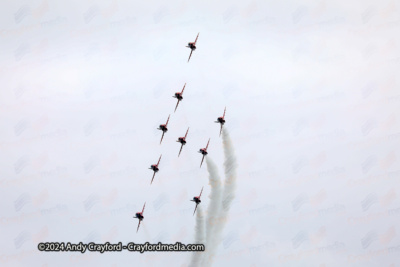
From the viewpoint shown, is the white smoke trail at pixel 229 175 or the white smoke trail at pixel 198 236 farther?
the white smoke trail at pixel 229 175

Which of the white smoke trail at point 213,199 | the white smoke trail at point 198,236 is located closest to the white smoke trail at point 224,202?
the white smoke trail at point 213,199

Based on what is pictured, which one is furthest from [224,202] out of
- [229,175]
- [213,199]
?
[229,175]

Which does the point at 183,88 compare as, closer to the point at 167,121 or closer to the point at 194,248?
the point at 167,121

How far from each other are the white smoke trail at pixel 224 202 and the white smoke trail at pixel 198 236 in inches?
38.1

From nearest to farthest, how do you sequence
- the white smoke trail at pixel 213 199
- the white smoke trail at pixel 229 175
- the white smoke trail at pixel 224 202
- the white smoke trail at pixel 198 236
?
the white smoke trail at pixel 198 236
the white smoke trail at pixel 224 202
the white smoke trail at pixel 213 199
the white smoke trail at pixel 229 175

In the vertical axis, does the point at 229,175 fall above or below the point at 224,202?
above

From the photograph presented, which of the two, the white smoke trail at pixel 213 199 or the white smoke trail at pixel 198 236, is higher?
the white smoke trail at pixel 213 199

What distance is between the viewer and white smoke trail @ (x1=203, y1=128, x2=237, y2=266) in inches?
3816

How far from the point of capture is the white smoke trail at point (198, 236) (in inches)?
3802

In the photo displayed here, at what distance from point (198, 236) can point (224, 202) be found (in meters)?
7.16

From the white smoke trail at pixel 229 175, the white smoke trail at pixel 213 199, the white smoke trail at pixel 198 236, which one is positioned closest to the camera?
the white smoke trail at pixel 198 236

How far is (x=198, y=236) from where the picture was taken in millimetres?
97312

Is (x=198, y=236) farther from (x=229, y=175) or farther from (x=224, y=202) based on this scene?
(x=229, y=175)

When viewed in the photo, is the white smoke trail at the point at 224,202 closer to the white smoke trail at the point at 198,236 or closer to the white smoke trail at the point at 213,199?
the white smoke trail at the point at 213,199
